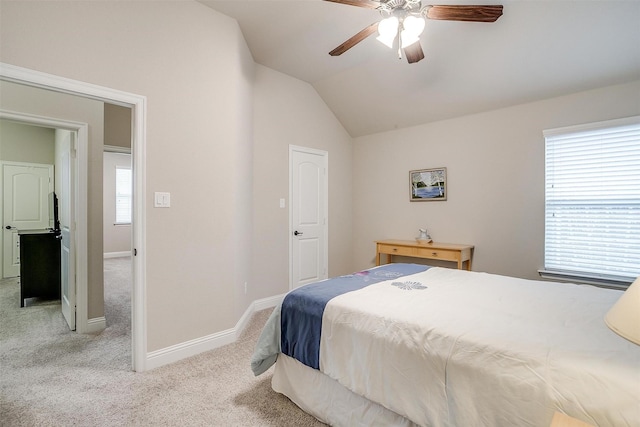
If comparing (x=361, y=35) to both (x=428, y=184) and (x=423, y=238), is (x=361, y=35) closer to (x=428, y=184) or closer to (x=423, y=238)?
(x=428, y=184)

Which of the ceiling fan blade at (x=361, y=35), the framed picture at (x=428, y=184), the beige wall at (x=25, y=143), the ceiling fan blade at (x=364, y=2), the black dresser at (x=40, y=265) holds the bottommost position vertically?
the black dresser at (x=40, y=265)

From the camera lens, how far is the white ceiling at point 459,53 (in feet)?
8.14

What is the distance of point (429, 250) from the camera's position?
369cm

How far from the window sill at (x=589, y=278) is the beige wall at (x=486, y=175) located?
12 centimetres

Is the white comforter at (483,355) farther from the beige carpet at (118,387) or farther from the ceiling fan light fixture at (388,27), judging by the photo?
the ceiling fan light fixture at (388,27)

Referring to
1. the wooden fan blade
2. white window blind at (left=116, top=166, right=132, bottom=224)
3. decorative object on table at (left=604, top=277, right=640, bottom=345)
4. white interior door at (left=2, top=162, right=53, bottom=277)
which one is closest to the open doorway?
white window blind at (left=116, top=166, right=132, bottom=224)

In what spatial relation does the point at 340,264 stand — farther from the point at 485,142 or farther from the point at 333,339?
the point at 333,339

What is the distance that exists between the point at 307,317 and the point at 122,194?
7387mm

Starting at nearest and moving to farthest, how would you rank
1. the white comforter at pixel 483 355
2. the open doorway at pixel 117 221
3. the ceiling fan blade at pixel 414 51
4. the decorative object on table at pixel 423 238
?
the white comforter at pixel 483 355
the ceiling fan blade at pixel 414 51
the open doorway at pixel 117 221
the decorative object on table at pixel 423 238

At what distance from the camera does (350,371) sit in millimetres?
1449

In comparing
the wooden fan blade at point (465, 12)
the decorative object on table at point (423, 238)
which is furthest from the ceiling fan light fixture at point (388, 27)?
the decorative object on table at point (423, 238)

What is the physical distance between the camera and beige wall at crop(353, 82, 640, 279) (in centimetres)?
311

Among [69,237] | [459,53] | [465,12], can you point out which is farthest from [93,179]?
[459,53]

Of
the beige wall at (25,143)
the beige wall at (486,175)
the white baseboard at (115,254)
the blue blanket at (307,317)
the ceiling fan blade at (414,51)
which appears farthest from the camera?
the white baseboard at (115,254)
